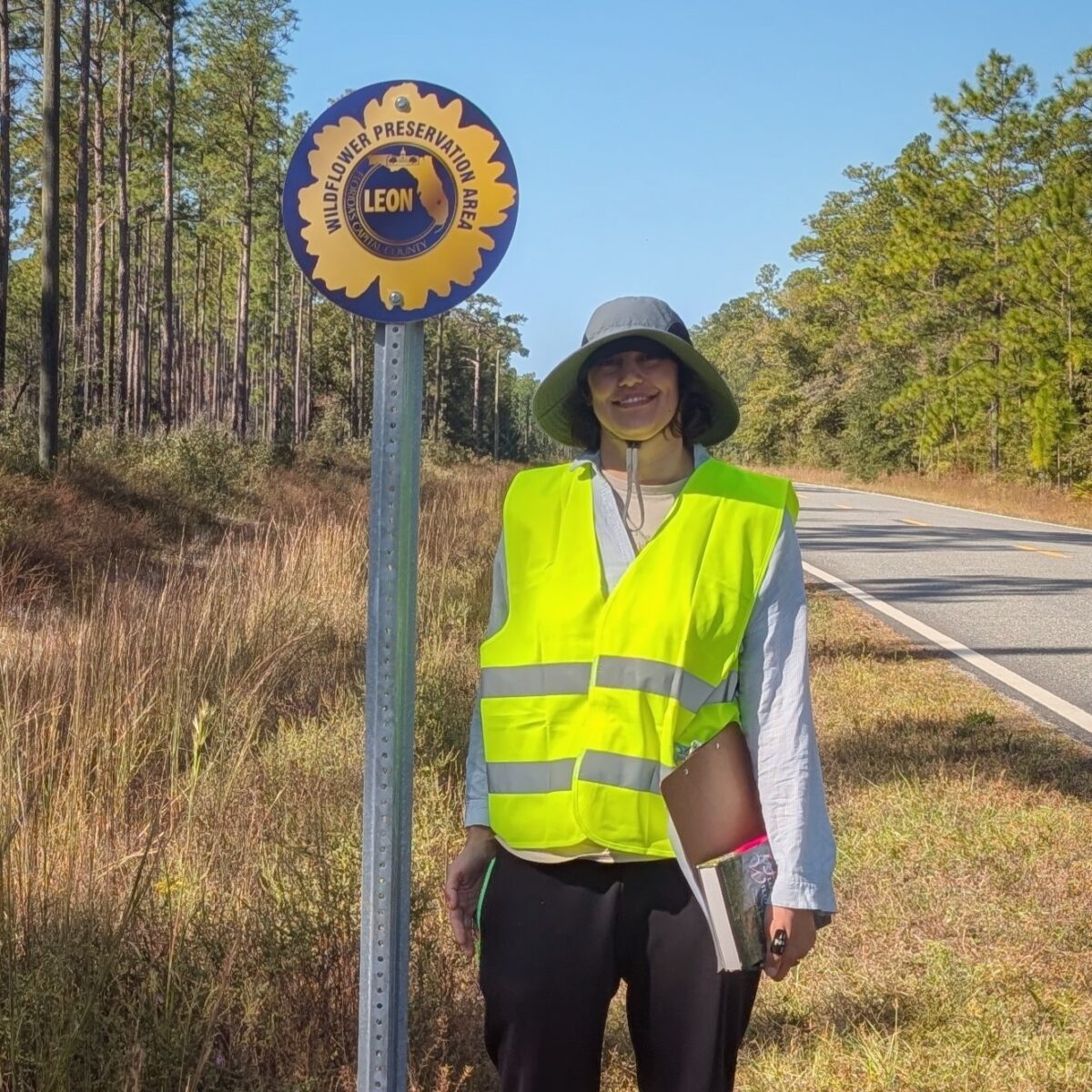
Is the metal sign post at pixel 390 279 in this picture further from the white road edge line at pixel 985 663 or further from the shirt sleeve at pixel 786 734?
the white road edge line at pixel 985 663

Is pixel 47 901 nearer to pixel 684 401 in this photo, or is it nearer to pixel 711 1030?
pixel 711 1030

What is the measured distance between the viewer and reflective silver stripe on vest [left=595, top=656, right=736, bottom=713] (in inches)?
71.8

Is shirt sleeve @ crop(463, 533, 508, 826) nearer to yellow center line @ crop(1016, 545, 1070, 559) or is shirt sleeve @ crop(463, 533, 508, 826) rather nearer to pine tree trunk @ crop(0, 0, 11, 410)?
yellow center line @ crop(1016, 545, 1070, 559)

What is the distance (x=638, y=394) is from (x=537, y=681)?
0.50m

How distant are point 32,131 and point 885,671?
3092 centimetres

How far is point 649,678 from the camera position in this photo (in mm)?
1826

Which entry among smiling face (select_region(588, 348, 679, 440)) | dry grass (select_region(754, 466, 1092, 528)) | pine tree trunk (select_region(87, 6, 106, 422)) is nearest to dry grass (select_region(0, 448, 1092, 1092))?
smiling face (select_region(588, 348, 679, 440))

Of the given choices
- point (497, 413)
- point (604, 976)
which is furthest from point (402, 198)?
point (497, 413)

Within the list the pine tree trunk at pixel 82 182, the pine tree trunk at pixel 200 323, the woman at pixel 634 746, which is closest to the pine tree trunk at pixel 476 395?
the pine tree trunk at pixel 200 323

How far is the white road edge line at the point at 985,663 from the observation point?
6266mm

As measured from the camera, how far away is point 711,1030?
185cm

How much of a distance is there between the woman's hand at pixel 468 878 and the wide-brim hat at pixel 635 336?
2.32 feet

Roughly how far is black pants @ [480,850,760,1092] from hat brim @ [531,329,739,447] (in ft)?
2.45

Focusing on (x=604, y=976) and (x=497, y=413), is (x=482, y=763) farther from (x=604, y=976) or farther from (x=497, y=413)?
(x=497, y=413)
